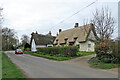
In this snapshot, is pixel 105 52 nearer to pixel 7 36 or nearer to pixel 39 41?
pixel 39 41

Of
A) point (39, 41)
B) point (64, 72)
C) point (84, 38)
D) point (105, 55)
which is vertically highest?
point (84, 38)

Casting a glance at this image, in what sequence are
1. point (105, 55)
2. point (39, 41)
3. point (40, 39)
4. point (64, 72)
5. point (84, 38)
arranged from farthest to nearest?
point (40, 39) < point (39, 41) < point (84, 38) < point (105, 55) < point (64, 72)

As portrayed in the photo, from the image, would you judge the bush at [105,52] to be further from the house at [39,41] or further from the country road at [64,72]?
the house at [39,41]

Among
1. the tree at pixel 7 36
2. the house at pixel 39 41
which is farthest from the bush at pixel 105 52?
the house at pixel 39 41

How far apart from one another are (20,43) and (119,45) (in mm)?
80265

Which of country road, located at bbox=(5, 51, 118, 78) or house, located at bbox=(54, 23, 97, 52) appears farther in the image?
house, located at bbox=(54, 23, 97, 52)

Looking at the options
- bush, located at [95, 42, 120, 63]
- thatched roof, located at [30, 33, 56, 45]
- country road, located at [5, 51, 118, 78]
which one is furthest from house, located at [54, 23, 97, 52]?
country road, located at [5, 51, 118, 78]

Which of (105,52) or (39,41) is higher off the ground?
(39,41)

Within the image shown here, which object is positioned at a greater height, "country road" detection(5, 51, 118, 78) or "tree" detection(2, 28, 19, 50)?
"tree" detection(2, 28, 19, 50)

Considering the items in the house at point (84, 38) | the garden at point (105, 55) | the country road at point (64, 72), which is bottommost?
the country road at point (64, 72)

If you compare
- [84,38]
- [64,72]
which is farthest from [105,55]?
[84,38]

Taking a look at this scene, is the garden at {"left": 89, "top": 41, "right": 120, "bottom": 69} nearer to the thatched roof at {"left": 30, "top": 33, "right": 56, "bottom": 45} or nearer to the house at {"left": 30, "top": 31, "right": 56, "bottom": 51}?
the house at {"left": 30, "top": 31, "right": 56, "bottom": 51}

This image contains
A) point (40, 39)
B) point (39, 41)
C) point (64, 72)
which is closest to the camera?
point (64, 72)

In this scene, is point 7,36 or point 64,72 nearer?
point 64,72
